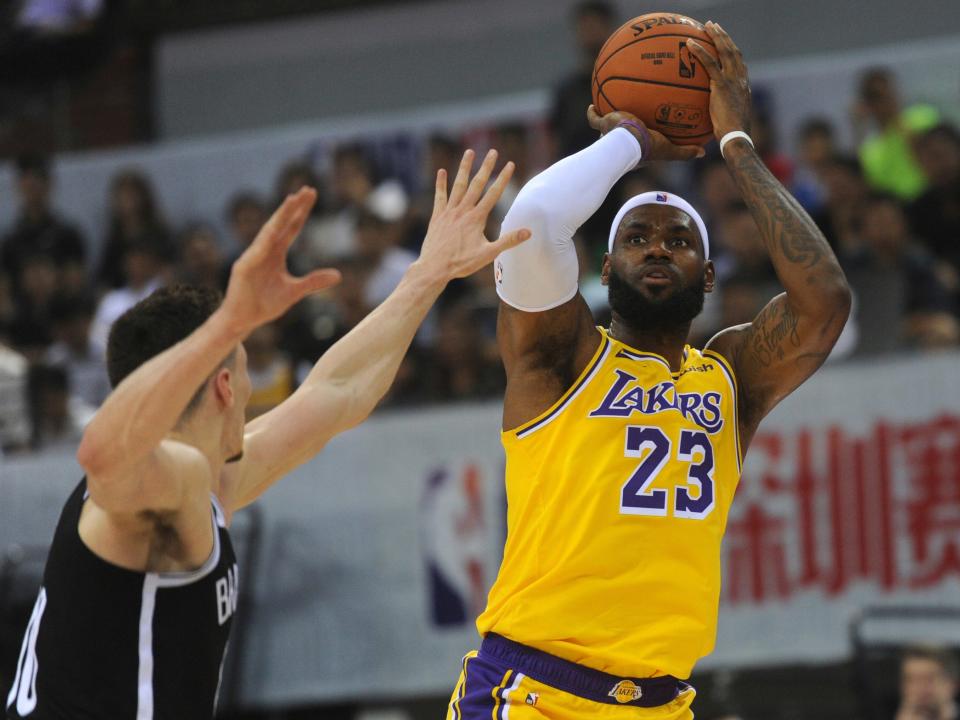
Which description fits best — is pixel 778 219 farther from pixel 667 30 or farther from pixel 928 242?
pixel 928 242

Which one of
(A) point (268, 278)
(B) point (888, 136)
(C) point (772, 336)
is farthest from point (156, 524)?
(B) point (888, 136)

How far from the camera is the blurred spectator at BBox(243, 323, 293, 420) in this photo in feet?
37.3

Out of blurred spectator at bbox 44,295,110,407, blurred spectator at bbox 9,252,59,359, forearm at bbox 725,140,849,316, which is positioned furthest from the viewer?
blurred spectator at bbox 9,252,59,359

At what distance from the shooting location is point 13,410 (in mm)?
12117

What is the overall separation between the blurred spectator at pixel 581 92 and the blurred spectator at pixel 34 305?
4.91 meters

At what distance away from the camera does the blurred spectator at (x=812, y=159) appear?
11.6 meters

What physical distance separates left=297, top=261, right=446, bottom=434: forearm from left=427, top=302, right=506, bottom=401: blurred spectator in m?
5.12

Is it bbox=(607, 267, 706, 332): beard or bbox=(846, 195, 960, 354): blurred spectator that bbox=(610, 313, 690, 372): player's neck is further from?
bbox=(846, 195, 960, 354): blurred spectator

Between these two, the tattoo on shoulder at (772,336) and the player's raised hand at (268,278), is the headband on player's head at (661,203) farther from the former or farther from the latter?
the player's raised hand at (268,278)

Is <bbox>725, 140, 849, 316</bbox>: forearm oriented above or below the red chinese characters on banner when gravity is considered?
above

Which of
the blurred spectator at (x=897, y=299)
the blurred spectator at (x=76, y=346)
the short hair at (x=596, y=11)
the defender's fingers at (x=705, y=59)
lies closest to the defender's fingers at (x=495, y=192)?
the defender's fingers at (x=705, y=59)

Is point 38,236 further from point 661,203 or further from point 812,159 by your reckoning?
point 661,203

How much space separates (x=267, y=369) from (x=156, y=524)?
6.97 m

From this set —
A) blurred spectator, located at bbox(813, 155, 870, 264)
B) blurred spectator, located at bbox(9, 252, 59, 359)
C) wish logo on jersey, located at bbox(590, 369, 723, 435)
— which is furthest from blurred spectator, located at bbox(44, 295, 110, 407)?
wish logo on jersey, located at bbox(590, 369, 723, 435)
